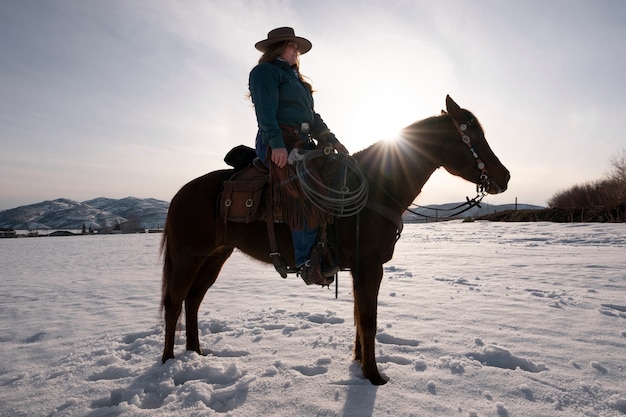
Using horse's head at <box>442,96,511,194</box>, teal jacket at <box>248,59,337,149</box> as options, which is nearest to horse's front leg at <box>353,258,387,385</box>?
horse's head at <box>442,96,511,194</box>

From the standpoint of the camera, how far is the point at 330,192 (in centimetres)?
281

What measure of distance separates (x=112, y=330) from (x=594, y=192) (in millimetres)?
51175

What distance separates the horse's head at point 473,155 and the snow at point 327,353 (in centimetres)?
170

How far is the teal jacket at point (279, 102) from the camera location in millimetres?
2748

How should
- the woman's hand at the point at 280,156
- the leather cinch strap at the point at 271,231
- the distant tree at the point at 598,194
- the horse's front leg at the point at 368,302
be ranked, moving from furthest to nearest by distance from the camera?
the distant tree at the point at 598,194
the leather cinch strap at the point at 271,231
the horse's front leg at the point at 368,302
the woman's hand at the point at 280,156

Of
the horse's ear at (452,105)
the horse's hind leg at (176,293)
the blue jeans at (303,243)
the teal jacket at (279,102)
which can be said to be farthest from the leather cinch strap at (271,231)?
the horse's ear at (452,105)

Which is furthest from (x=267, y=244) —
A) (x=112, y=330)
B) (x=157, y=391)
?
(x=112, y=330)

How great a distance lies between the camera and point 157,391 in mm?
2707

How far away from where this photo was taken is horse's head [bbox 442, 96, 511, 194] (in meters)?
2.89

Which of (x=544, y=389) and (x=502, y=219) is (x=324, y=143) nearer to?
(x=544, y=389)

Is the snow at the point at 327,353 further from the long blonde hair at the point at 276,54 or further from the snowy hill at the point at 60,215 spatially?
the snowy hill at the point at 60,215

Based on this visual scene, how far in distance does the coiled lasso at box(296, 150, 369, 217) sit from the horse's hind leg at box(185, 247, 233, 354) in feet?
4.66

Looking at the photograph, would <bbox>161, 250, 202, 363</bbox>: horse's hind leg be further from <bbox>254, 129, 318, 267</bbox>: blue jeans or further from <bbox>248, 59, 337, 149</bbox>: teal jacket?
<bbox>248, 59, 337, 149</bbox>: teal jacket

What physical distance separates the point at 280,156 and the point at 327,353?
2.12 meters
